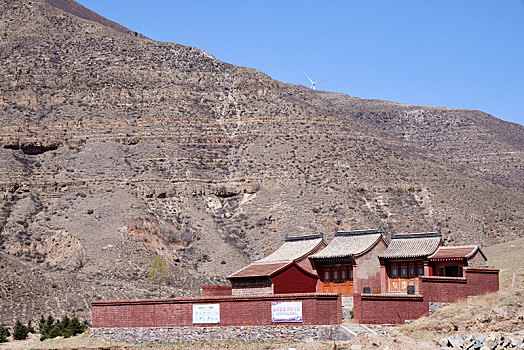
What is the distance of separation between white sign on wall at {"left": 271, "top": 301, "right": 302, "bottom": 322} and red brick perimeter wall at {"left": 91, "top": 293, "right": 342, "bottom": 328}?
0.19 meters

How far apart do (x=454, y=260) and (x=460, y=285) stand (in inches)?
262

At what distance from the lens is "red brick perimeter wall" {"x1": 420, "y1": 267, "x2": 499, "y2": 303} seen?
42909 millimetres

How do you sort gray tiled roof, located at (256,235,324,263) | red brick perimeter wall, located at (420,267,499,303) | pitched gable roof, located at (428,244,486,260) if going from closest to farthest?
red brick perimeter wall, located at (420,267,499,303), pitched gable roof, located at (428,244,486,260), gray tiled roof, located at (256,235,324,263)

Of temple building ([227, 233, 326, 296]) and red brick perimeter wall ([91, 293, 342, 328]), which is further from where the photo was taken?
temple building ([227, 233, 326, 296])

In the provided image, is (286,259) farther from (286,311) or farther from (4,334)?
(4,334)

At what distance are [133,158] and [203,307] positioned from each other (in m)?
59.4

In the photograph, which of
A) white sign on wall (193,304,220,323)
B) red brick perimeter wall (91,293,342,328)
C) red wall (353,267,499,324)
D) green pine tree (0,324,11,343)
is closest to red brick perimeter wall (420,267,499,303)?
red wall (353,267,499,324)

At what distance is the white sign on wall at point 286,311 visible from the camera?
40.2m

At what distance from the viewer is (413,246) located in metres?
54.6

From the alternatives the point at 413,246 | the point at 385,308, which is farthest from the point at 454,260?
the point at 385,308

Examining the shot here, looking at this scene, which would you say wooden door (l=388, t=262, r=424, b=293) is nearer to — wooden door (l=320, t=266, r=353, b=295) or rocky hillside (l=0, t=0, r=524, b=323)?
wooden door (l=320, t=266, r=353, b=295)

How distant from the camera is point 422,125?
157625 mm

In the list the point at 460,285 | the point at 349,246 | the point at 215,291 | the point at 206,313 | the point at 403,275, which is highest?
the point at 349,246

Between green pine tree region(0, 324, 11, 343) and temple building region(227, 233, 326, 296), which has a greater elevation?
temple building region(227, 233, 326, 296)
